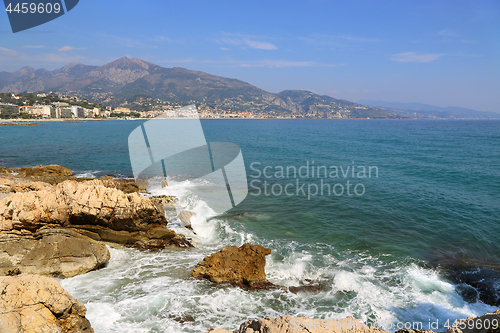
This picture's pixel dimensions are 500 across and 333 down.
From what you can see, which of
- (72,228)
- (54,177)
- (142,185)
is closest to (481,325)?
(72,228)

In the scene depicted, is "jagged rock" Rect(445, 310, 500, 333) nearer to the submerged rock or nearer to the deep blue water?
the submerged rock

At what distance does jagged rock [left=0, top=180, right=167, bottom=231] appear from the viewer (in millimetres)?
9062

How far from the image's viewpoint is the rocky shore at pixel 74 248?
16.0 ft

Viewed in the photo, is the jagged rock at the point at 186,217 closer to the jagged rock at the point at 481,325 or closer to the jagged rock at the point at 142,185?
the jagged rock at the point at 142,185

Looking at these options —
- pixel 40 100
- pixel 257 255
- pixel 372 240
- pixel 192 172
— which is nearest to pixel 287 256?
pixel 257 255

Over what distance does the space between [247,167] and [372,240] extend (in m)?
17.2

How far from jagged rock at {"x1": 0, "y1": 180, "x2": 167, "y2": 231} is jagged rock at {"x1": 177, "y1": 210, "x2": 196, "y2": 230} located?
2.41 meters

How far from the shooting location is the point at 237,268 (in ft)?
27.6

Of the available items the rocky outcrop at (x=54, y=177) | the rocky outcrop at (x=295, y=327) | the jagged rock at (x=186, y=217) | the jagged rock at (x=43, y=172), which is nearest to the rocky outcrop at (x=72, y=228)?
the jagged rock at (x=186, y=217)

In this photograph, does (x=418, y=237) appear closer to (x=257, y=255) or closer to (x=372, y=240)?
(x=372, y=240)

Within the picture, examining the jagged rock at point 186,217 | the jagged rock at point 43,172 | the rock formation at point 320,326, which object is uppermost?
the rock formation at point 320,326

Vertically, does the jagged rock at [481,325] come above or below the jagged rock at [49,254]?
above

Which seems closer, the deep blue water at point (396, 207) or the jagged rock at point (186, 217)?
the deep blue water at point (396, 207)

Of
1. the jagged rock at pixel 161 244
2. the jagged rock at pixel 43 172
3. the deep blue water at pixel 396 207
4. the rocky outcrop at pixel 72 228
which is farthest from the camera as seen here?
the jagged rock at pixel 43 172
